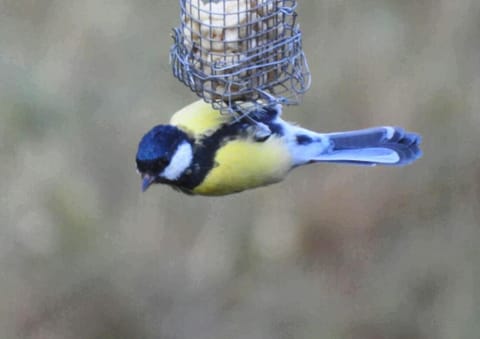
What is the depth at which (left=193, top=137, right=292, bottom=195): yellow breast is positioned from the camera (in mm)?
2486

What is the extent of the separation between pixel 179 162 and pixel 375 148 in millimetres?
689

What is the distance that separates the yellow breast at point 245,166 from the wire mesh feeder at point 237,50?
126 millimetres

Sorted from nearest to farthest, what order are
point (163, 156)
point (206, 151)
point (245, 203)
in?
point (163, 156) → point (206, 151) → point (245, 203)

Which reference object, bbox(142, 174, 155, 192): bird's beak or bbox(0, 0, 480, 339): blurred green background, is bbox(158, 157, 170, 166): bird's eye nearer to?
bbox(142, 174, 155, 192): bird's beak

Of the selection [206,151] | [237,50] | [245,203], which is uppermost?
[237,50]

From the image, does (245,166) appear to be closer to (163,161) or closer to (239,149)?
(239,149)

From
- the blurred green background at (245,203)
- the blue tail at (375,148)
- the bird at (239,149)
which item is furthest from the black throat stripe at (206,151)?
the blurred green background at (245,203)

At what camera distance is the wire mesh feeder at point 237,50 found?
240cm

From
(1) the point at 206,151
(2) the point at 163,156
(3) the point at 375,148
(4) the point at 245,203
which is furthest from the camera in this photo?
(4) the point at 245,203

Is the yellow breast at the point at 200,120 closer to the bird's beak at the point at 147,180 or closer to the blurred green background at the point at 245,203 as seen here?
the bird's beak at the point at 147,180

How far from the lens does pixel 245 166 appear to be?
2.52 m

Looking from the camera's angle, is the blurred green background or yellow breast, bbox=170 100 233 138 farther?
the blurred green background

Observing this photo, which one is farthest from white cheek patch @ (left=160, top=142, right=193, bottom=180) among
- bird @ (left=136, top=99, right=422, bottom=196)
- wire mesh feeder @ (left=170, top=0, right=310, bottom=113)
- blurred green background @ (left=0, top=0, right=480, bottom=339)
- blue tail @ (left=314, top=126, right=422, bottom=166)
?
blurred green background @ (left=0, top=0, right=480, bottom=339)

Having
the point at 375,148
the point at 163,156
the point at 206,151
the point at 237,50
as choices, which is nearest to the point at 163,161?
the point at 163,156
